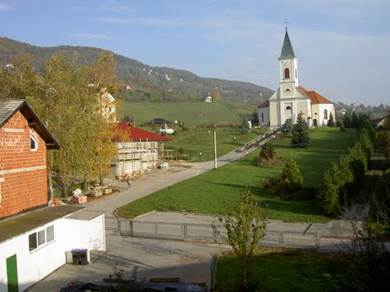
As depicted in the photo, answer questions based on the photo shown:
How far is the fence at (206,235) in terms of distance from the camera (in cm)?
2198

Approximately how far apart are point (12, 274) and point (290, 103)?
278ft

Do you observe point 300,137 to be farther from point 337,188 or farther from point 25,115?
point 25,115

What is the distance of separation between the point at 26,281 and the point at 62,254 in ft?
9.86

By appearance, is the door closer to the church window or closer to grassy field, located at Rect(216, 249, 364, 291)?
grassy field, located at Rect(216, 249, 364, 291)

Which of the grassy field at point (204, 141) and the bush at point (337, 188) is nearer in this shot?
the bush at point (337, 188)

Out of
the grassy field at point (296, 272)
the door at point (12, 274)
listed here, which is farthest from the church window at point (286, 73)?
the door at point (12, 274)

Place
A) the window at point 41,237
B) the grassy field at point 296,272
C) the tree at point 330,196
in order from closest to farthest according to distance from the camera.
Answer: the grassy field at point 296,272
the window at point 41,237
the tree at point 330,196

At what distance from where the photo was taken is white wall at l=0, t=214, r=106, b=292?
1577 centimetres

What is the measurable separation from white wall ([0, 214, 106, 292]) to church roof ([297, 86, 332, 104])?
8009 cm

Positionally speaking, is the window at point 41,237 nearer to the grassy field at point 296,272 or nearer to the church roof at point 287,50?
the grassy field at point 296,272

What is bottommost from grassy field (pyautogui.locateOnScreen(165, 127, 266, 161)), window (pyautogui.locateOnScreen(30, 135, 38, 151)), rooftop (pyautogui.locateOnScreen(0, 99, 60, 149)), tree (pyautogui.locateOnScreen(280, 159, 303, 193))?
tree (pyautogui.locateOnScreen(280, 159, 303, 193))

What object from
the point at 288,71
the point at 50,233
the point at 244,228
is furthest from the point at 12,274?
the point at 288,71

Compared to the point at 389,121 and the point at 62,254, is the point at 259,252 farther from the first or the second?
the point at 389,121

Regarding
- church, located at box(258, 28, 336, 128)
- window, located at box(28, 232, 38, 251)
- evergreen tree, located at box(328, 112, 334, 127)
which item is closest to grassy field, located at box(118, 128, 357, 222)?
window, located at box(28, 232, 38, 251)
